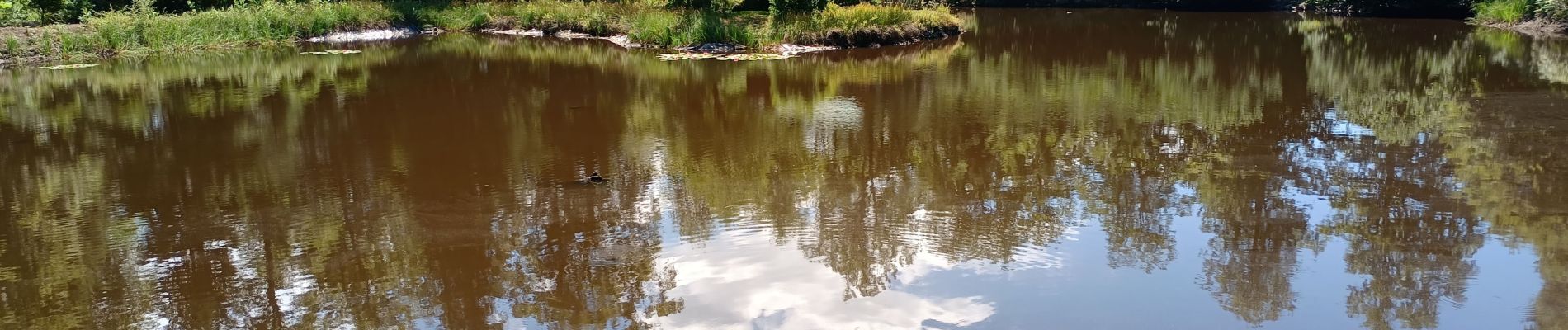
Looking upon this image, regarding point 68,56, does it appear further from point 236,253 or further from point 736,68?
point 236,253

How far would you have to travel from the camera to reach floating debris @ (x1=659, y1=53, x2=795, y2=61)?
16.8 metres

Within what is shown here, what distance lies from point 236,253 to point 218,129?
4.97 metres

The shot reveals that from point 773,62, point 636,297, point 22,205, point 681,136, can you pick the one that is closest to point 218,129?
point 22,205

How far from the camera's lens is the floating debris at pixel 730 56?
55.0 ft

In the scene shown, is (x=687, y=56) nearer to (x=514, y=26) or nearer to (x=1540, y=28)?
(x=514, y=26)

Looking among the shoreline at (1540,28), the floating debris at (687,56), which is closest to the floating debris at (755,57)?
the floating debris at (687,56)

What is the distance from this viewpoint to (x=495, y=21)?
25406 mm

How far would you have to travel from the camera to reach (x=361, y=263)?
18.5ft

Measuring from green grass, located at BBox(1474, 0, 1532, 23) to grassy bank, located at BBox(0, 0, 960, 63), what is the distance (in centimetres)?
1184

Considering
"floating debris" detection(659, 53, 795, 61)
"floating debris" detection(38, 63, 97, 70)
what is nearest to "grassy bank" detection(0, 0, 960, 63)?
"floating debris" detection(659, 53, 795, 61)

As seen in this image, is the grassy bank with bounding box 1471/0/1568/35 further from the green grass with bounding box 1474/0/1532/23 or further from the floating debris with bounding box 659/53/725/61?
the floating debris with bounding box 659/53/725/61

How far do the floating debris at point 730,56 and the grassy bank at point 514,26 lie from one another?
2.70 ft

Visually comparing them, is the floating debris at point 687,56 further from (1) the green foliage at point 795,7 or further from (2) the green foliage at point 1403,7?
(2) the green foliage at point 1403,7

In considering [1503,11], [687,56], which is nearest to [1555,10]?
[1503,11]
